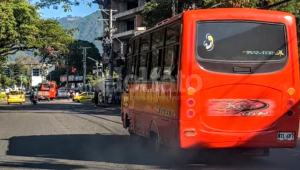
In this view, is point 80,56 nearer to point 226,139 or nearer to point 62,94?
point 62,94

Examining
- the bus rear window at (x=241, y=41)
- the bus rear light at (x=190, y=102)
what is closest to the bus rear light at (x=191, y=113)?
the bus rear light at (x=190, y=102)

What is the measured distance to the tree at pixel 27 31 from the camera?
2916cm

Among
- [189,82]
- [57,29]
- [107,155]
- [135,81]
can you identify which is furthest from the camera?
[57,29]

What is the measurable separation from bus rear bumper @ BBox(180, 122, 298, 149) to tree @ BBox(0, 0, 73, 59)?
20669 mm

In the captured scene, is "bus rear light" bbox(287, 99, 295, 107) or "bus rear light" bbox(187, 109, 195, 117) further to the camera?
"bus rear light" bbox(287, 99, 295, 107)

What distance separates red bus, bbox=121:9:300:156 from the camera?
865 centimetres

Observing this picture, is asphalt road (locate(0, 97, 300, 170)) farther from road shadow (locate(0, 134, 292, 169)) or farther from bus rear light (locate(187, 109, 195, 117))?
bus rear light (locate(187, 109, 195, 117))

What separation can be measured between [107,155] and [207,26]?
13.6ft

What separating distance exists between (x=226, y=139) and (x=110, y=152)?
3.79 m

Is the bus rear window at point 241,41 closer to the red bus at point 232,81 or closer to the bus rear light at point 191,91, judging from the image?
the red bus at point 232,81

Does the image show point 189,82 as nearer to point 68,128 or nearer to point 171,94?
point 171,94

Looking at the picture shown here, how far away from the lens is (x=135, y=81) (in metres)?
12.0

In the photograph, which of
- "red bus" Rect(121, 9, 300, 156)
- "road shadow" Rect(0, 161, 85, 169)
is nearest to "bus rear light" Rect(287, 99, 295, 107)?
"red bus" Rect(121, 9, 300, 156)

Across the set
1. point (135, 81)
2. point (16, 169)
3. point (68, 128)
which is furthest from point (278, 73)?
point (68, 128)
